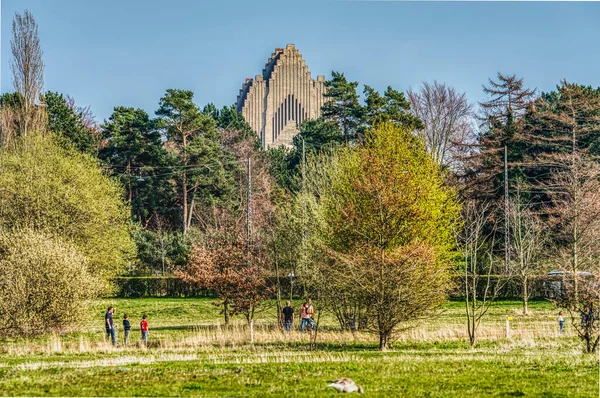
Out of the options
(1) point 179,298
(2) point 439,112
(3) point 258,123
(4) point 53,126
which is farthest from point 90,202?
(3) point 258,123

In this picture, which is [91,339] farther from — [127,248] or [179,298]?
[179,298]

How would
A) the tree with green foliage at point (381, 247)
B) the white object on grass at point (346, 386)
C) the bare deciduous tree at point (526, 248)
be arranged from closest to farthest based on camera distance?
the white object on grass at point (346, 386) < the tree with green foliage at point (381, 247) < the bare deciduous tree at point (526, 248)

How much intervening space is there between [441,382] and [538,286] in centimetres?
3824

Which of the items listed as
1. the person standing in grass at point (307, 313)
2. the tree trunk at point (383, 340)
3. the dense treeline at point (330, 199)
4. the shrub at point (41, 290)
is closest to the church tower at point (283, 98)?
the dense treeline at point (330, 199)

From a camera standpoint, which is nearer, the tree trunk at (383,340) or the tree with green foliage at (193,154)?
the tree trunk at (383,340)

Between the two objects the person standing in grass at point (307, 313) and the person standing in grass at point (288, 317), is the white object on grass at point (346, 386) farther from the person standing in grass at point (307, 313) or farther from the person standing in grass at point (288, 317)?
the person standing in grass at point (288, 317)

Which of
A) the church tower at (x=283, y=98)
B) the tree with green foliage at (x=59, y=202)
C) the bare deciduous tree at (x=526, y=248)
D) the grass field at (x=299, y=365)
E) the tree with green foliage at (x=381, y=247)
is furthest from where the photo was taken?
the church tower at (x=283, y=98)

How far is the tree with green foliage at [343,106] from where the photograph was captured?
74.3m

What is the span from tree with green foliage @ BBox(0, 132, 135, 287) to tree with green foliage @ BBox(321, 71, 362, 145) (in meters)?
27.9

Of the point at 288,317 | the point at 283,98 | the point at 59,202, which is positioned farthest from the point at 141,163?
the point at 283,98

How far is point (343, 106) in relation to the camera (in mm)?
75375

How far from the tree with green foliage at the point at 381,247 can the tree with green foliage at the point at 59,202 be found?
16.6 m

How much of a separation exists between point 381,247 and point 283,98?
10339 centimetres

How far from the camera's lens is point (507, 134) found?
221ft
